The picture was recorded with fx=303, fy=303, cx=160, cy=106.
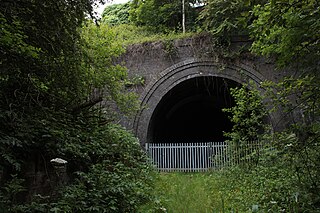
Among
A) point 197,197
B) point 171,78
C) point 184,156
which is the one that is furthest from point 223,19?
point 197,197

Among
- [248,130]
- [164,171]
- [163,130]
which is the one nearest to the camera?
[248,130]

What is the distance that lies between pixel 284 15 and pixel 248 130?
5833 mm

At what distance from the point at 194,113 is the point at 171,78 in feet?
26.4

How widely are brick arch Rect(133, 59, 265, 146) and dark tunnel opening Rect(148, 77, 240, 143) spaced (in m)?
0.36

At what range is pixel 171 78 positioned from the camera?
41.8 feet

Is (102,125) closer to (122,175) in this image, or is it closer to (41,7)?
(122,175)

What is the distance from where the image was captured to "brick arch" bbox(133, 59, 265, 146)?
1249cm

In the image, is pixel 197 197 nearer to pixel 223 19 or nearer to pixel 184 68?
pixel 184 68

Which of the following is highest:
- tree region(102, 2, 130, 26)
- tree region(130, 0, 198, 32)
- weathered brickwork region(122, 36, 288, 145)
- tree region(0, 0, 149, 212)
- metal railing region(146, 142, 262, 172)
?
tree region(102, 2, 130, 26)

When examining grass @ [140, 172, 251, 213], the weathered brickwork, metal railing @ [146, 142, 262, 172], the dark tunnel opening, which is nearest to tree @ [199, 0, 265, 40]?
the weathered brickwork

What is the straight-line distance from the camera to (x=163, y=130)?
17.8 m

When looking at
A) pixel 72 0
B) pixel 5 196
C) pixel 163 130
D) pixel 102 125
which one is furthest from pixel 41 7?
pixel 163 130

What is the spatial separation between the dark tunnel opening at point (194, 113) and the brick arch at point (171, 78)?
364 millimetres

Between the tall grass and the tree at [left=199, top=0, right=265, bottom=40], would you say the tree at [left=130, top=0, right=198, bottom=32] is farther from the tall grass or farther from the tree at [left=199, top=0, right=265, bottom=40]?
the tall grass
